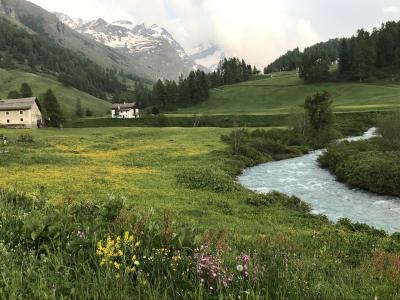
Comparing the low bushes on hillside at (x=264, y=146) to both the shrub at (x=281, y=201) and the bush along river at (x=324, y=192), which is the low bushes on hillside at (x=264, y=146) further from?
the shrub at (x=281, y=201)

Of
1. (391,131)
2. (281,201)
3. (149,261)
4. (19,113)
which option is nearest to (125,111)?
(19,113)

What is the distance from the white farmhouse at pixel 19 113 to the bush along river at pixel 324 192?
78557mm

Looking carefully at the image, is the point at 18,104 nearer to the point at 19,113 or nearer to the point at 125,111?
the point at 19,113

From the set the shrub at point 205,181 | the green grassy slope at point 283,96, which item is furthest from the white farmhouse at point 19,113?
the shrub at point 205,181

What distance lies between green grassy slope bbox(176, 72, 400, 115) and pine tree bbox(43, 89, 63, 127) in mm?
54330

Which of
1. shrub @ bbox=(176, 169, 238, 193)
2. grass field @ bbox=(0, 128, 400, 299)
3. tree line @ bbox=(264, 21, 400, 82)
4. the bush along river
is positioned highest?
tree line @ bbox=(264, 21, 400, 82)

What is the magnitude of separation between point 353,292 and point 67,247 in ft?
16.6

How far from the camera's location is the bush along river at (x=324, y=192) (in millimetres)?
30655

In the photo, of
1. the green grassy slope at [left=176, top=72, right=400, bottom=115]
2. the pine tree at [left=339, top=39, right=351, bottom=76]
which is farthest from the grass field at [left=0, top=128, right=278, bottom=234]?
the pine tree at [left=339, top=39, right=351, bottom=76]

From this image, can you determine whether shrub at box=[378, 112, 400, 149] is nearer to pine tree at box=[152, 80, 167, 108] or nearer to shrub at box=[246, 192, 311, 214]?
shrub at box=[246, 192, 311, 214]

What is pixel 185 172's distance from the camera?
142 ft

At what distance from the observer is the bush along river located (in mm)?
30655

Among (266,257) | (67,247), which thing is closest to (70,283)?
(67,247)

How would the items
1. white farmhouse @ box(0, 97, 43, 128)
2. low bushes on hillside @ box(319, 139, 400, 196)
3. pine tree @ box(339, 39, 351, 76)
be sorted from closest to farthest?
low bushes on hillside @ box(319, 139, 400, 196)
white farmhouse @ box(0, 97, 43, 128)
pine tree @ box(339, 39, 351, 76)
